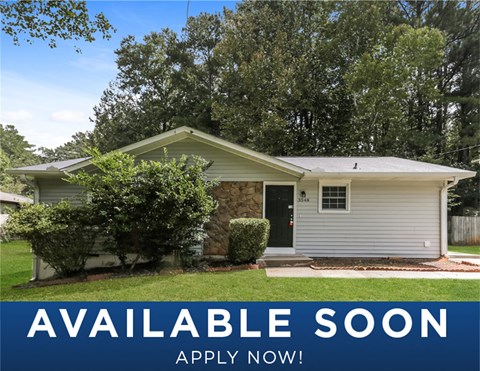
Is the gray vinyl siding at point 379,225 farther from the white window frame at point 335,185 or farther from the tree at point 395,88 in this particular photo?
the tree at point 395,88

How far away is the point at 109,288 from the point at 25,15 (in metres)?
5.81

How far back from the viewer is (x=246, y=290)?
5.57 m

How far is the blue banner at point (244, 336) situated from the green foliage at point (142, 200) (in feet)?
7.48

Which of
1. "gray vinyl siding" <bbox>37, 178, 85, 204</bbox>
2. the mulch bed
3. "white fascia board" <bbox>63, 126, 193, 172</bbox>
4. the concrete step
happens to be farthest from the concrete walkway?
"gray vinyl siding" <bbox>37, 178, 85, 204</bbox>

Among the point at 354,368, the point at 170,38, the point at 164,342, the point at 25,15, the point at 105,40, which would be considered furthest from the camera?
the point at 170,38

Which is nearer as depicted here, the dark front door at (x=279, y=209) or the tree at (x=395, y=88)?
the dark front door at (x=279, y=209)

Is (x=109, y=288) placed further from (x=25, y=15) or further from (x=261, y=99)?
(x=261, y=99)

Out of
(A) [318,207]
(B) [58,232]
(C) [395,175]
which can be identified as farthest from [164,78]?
(C) [395,175]

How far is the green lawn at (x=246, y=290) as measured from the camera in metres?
5.27

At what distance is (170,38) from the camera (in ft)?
73.8

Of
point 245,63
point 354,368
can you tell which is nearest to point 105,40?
point 354,368

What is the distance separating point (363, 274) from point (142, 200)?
15.2 ft

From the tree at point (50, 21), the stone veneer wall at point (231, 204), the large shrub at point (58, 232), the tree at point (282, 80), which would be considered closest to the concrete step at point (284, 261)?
the stone veneer wall at point (231, 204)

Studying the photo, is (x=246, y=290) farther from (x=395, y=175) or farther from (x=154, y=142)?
(x=395, y=175)
